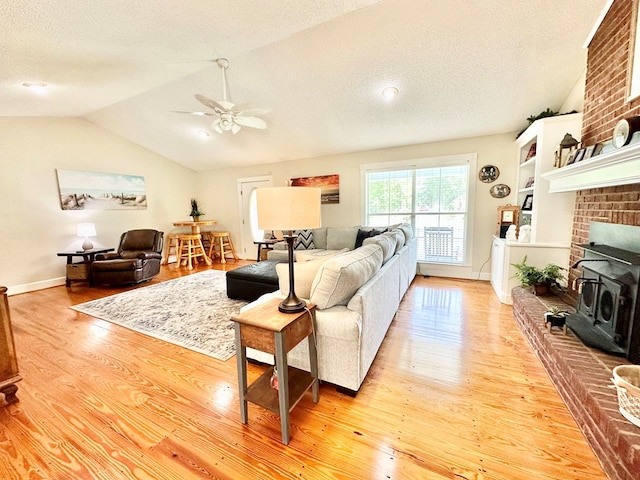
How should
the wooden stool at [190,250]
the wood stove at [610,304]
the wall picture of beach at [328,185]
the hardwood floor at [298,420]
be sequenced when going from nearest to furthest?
1. the hardwood floor at [298,420]
2. the wood stove at [610,304]
3. the wall picture of beach at [328,185]
4. the wooden stool at [190,250]

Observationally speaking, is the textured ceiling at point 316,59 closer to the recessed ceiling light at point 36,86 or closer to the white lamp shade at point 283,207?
the recessed ceiling light at point 36,86

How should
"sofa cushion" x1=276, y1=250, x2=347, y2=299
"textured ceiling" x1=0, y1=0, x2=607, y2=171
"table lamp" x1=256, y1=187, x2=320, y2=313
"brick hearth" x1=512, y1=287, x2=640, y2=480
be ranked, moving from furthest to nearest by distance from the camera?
"textured ceiling" x1=0, y1=0, x2=607, y2=171
"sofa cushion" x1=276, y1=250, x2=347, y2=299
"table lamp" x1=256, y1=187, x2=320, y2=313
"brick hearth" x1=512, y1=287, x2=640, y2=480

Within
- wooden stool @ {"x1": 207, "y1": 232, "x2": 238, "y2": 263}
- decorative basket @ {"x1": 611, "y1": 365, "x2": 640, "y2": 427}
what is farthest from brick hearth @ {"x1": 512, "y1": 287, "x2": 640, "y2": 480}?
wooden stool @ {"x1": 207, "y1": 232, "x2": 238, "y2": 263}

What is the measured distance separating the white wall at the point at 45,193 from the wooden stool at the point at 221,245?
5.41ft

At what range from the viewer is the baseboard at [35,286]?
4.02m

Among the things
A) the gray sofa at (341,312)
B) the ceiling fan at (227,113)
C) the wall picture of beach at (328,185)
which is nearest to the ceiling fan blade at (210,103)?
the ceiling fan at (227,113)

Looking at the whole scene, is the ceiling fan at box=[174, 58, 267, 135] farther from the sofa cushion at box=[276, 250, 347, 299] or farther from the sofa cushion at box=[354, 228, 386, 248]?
the sofa cushion at box=[354, 228, 386, 248]

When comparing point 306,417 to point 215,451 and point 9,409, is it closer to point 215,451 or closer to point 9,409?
point 215,451

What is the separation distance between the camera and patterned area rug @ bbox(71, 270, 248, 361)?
2.46 metres

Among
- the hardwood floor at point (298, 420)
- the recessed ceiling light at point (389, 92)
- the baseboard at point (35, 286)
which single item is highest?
the recessed ceiling light at point (389, 92)

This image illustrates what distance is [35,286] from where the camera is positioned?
425 cm

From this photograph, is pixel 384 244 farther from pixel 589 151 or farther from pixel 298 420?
pixel 589 151

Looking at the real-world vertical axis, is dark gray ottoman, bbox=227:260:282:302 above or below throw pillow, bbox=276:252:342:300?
below

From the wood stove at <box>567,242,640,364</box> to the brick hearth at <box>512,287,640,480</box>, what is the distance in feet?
0.26
